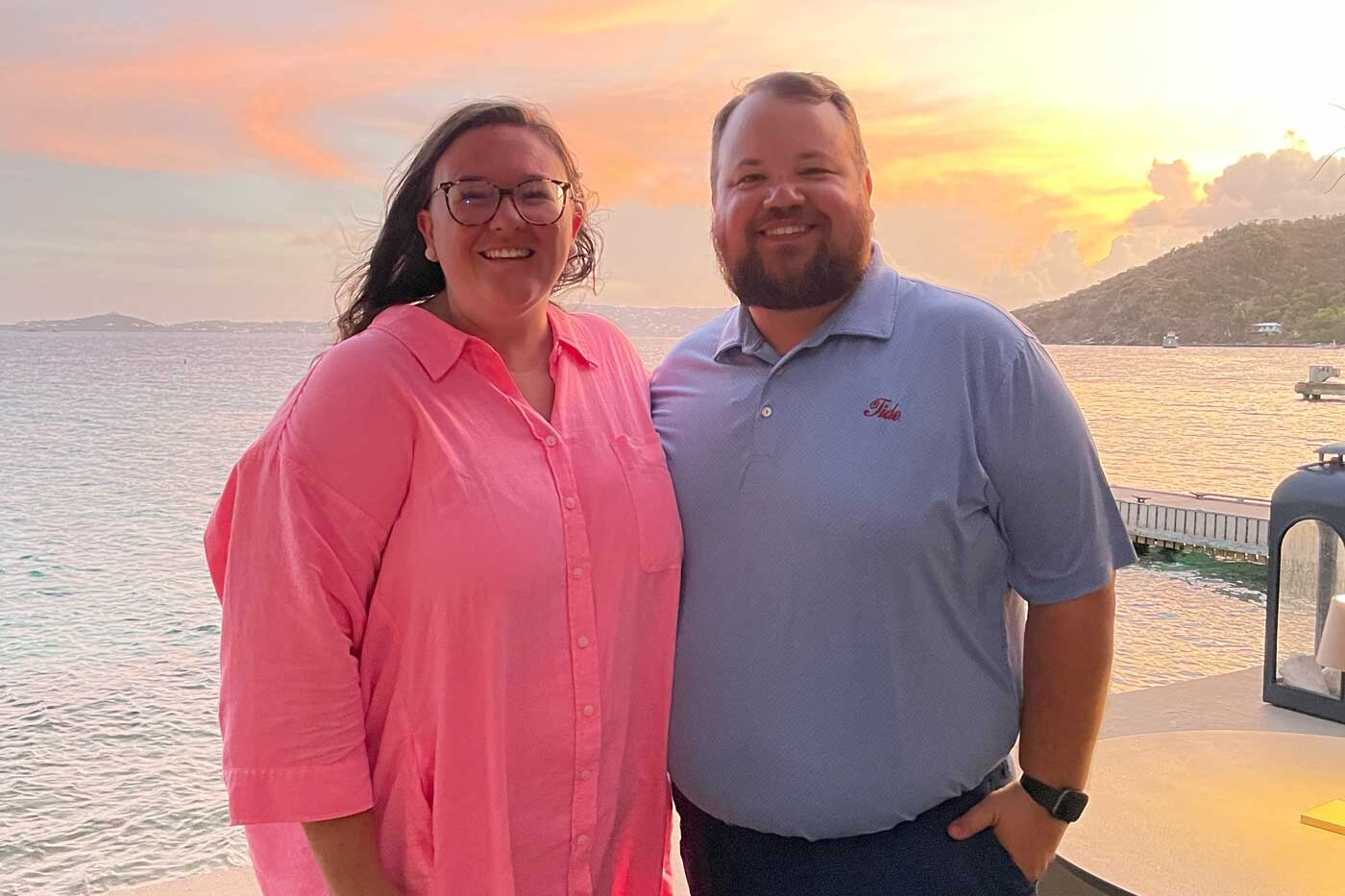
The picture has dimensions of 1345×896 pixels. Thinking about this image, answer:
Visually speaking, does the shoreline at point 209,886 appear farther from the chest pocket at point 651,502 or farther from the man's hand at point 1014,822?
the man's hand at point 1014,822

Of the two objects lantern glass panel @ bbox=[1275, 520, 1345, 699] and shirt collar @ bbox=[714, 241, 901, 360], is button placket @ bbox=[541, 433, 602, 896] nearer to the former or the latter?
shirt collar @ bbox=[714, 241, 901, 360]

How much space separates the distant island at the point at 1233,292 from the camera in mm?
21875

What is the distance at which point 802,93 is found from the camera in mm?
1788

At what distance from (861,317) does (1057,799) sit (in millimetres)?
791

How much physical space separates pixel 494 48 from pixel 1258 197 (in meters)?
33.6

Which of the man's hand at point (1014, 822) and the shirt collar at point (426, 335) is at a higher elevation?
the shirt collar at point (426, 335)

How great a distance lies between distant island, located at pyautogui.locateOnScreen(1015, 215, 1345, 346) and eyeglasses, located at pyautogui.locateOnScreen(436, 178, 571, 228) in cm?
2081

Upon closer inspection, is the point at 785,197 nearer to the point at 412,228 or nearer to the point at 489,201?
the point at 489,201

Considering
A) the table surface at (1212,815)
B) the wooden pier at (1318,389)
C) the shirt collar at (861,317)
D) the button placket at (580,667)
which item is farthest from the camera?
the wooden pier at (1318,389)

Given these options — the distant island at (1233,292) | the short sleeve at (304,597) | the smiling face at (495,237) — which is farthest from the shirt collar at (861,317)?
the distant island at (1233,292)

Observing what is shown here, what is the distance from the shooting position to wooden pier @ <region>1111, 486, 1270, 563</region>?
1525cm

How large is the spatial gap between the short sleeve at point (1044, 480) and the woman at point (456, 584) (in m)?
0.49

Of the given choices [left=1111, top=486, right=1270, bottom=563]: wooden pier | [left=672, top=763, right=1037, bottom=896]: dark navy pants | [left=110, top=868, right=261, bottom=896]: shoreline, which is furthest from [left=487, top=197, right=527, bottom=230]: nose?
[left=1111, top=486, right=1270, bottom=563]: wooden pier

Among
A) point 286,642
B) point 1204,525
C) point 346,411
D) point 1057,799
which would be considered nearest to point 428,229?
point 346,411
